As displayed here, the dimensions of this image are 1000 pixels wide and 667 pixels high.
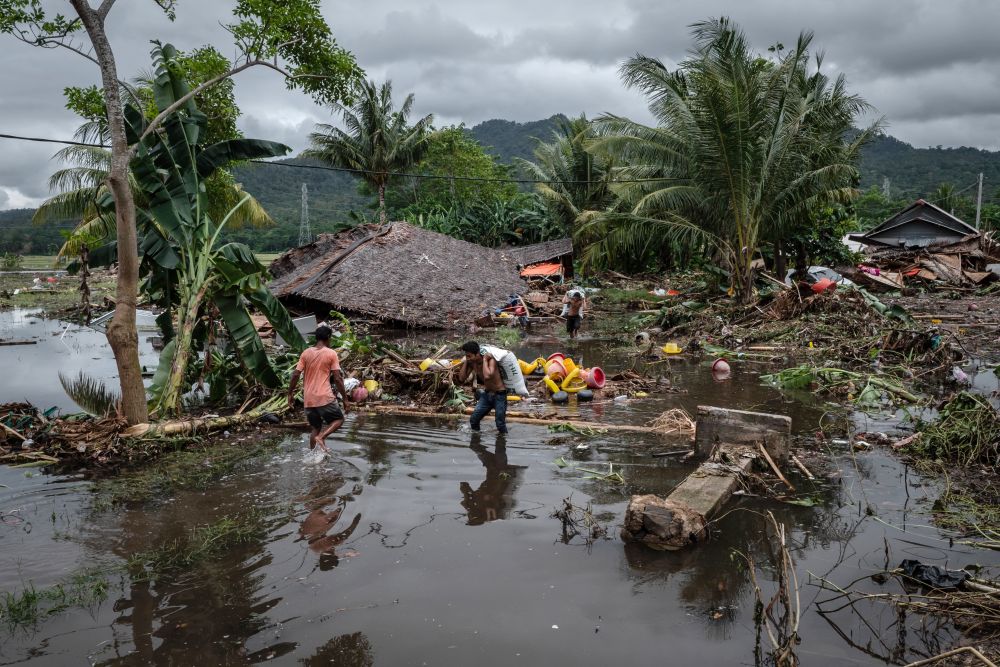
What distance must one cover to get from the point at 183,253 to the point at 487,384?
4610 mm

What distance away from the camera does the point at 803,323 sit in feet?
48.8

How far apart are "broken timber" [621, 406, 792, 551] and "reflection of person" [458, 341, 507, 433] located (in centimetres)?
235

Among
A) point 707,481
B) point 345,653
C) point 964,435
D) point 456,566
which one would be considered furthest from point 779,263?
point 345,653

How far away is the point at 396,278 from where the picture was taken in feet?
68.2

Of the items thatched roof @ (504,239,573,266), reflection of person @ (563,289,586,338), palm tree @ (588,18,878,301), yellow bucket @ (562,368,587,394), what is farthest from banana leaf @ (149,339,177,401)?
thatched roof @ (504,239,573,266)

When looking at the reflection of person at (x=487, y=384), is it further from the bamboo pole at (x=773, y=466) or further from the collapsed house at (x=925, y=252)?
the collapsed house at (x=925, y=252)

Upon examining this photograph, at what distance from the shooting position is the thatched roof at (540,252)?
27.3 metres

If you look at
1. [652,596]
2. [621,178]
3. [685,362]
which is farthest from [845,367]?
[621,178]

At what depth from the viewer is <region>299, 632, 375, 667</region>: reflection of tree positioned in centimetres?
375

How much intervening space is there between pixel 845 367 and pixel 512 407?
5.91m

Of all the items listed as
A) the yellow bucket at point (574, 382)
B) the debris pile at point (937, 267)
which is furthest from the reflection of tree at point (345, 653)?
the debris pile at point (937, 267)

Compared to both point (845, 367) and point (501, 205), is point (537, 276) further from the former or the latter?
point (845, 367)

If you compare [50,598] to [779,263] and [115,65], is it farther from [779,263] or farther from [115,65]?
[779,263]

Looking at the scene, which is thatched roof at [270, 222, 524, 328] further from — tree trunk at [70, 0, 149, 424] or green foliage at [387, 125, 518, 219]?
green foliage at [387, 125, 518, 219]
